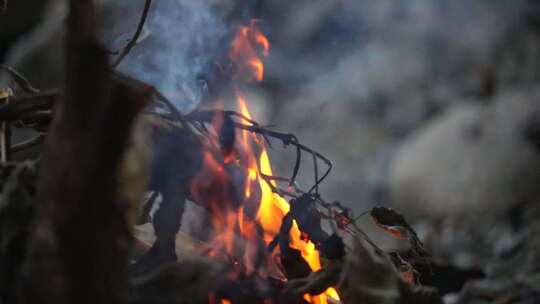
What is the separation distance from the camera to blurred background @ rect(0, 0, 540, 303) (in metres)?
4.18

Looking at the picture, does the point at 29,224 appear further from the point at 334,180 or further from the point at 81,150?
the point at 334,180

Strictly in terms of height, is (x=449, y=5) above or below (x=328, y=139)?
above

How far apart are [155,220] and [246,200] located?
319mm

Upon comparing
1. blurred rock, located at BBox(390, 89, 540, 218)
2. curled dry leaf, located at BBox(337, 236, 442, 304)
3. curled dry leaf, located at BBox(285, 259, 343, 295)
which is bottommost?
blurred rock, located at BBox(390, 89, 540, 218)

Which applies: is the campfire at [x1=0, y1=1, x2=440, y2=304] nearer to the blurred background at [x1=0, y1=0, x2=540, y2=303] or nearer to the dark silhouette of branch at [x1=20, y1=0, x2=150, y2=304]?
the dark silhouette of branch at [x1=20, y1=0, x2=150, y2=304]

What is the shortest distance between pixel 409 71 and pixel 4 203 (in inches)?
186

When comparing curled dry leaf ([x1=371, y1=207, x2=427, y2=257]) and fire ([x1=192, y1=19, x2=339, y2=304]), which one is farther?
curled dry leaf ([x1=371, y1=207, x2=427, y2=257])

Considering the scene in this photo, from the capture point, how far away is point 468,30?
460cm

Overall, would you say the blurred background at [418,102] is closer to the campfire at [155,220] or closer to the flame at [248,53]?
the flame at [248,53]

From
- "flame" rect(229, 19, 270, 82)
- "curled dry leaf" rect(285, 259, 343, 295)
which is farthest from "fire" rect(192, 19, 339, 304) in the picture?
"curled dry leaf" rect(285, 259, 343, 295)

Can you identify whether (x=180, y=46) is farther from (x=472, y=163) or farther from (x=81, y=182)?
(x=472, y=163)

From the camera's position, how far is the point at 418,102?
5094 mm

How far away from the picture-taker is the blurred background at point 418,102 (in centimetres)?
418

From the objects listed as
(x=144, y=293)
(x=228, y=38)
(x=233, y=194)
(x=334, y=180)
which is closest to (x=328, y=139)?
(x=334, y=180)
